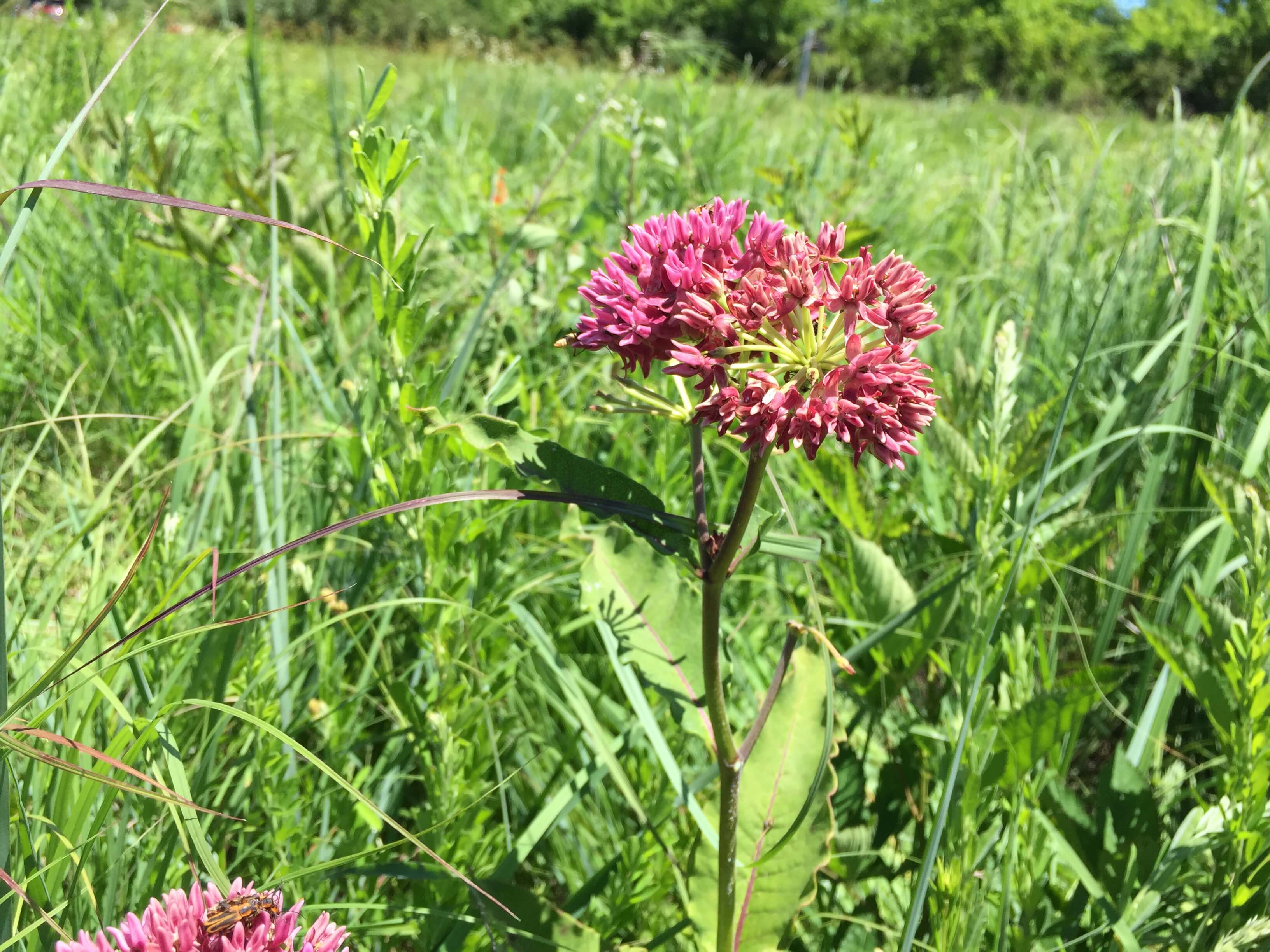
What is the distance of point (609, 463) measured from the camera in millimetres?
1762

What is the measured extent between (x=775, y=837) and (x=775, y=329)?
22.1 inches

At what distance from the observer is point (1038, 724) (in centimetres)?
113

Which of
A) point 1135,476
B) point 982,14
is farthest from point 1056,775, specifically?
point 982,14

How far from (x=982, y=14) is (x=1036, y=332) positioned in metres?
57.2

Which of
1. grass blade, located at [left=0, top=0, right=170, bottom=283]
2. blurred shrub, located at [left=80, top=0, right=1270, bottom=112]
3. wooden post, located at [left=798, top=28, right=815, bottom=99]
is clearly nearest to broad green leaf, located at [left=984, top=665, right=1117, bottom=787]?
grass blade, located at [left=0, top=0, right=170, bottom=283]

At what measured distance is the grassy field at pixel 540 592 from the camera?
1.01 m

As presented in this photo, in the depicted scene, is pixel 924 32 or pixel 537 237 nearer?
pixel 537 237

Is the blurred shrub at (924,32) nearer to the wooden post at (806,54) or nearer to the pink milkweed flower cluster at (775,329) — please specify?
the wooden post at (806,54)

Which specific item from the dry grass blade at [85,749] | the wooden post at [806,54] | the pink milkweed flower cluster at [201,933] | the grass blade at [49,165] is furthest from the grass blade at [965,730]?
the wooden post at [806,54]

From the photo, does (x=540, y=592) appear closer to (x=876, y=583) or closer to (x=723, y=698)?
(x=876, y=583)

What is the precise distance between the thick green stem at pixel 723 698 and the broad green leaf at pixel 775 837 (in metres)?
0.06

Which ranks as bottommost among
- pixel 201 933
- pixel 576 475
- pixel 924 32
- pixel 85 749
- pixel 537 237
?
pixel 201 933

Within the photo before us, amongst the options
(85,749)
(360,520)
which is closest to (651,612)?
(360,520)

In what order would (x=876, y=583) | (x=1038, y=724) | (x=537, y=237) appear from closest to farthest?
(x=1038, y=724) → (x=876, y=583) → (x=537, y=237)
